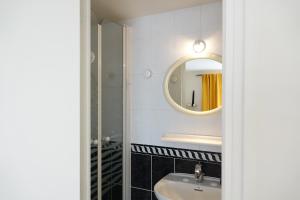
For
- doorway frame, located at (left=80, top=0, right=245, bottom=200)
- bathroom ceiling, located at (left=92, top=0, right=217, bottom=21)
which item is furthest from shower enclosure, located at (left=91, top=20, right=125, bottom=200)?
doorway frame, located at (left=80, top=0, right=245, bottom=200)

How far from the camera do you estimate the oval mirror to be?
64.6 inches

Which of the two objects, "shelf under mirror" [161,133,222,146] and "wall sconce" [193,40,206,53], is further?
"wall sconce" [193,40,206,53]

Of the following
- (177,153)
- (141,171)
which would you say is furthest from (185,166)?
(141,171)

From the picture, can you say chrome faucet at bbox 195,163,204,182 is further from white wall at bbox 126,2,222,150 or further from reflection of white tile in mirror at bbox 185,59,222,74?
reflection of white tile in mirror at bbox 185,59,222,74

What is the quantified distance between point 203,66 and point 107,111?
34.7 inches

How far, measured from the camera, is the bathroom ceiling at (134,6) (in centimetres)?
162

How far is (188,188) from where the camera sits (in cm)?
162
